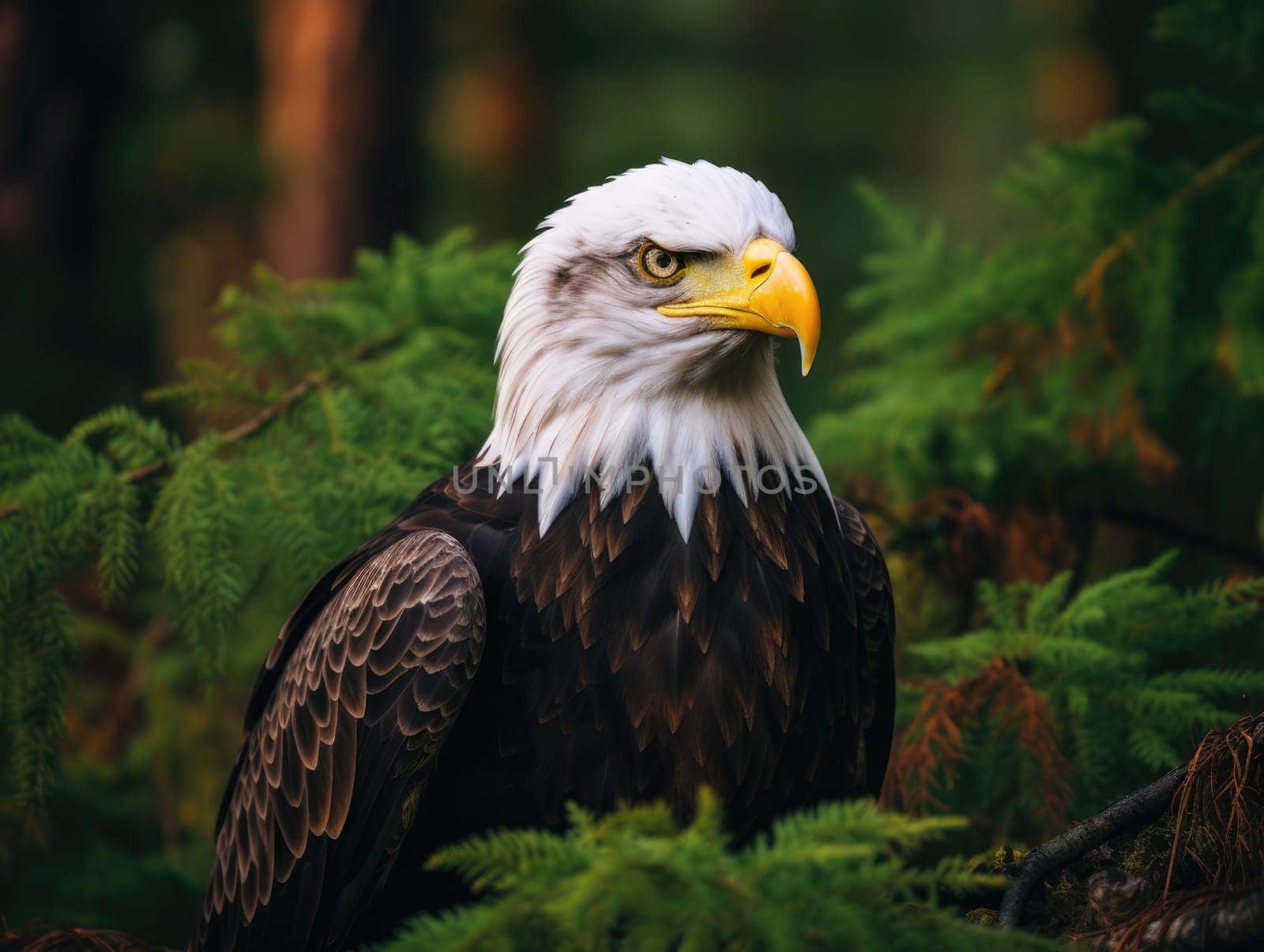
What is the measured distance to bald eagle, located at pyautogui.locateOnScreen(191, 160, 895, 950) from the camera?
286 centimetres

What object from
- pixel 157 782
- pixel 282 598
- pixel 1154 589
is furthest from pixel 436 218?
pixel 1154 589

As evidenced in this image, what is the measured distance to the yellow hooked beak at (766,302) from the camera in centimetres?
282

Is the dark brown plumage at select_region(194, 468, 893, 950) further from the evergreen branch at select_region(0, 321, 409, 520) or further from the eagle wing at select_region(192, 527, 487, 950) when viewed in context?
the evergreen branch at select_region(0, 321, 409, 520)

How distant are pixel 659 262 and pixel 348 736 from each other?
1447mm

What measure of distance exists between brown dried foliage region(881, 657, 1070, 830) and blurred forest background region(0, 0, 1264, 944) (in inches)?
0.4

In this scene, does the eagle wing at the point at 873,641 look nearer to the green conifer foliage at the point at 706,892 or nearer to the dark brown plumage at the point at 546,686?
the dark brown plumage at the point at 546,686

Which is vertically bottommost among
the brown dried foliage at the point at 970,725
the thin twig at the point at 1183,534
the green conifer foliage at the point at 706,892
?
the brown dried foliage at the point at 970,725

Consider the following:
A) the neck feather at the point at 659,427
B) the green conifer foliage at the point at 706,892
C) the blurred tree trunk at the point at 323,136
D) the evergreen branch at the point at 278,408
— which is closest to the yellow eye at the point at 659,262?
the neck feather at the point at 659,427

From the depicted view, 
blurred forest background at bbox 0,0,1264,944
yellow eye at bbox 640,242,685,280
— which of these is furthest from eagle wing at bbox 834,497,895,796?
yellow eye at bbox 640,242,685,280

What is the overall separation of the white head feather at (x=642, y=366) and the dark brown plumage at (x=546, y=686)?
9cm

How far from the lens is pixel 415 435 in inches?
165

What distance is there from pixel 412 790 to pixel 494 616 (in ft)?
1.52

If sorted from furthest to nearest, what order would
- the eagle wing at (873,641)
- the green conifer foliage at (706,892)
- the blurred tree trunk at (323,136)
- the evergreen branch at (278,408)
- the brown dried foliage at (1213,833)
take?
the blurred tree trunk at (323,136)
the evergreen branch at (278,408)
the eagle wing at (873,641)
the brown dried foliage at (1213,833)
the green conifer foliage at (706,892)

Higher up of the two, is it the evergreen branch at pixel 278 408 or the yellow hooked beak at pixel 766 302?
the yellow hooked beak at pixel 766 302
